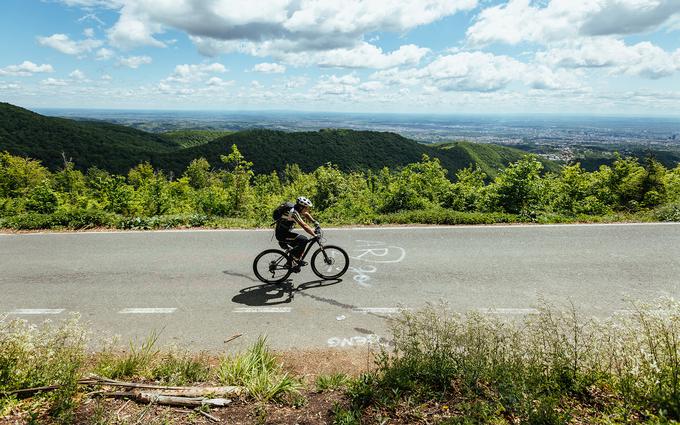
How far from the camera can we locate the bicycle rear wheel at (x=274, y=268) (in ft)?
26.5

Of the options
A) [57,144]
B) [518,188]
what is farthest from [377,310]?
[57,144]

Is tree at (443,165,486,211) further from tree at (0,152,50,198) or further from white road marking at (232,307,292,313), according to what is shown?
tree at (0,152,50,198)

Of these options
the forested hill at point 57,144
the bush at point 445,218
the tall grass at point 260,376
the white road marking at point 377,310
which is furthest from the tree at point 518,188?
the forested hill at point 57,144

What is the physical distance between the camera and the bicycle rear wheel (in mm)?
8070

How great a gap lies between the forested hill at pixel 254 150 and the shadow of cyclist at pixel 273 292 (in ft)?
367

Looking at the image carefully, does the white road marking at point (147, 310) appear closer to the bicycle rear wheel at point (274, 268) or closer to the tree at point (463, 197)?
the bicycle rear wheel at point (274, 268)

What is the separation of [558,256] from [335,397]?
722cm

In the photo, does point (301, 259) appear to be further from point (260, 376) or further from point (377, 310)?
point (260, 376)

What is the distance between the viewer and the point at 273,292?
25.2 feet

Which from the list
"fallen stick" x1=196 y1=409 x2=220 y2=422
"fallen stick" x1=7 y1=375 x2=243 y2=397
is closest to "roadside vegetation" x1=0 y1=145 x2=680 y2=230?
"fallen stick" x1=7 y1=375 x2=243 y2=397

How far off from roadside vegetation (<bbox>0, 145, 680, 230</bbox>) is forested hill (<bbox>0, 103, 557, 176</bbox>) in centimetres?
10045

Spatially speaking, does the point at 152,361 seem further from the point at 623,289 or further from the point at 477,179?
the point at 477,179

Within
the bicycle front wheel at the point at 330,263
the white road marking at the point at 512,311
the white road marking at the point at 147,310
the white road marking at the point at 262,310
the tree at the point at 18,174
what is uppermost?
the bicycle front wheel at the point at 330,263

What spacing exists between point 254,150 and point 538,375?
143367 mm
